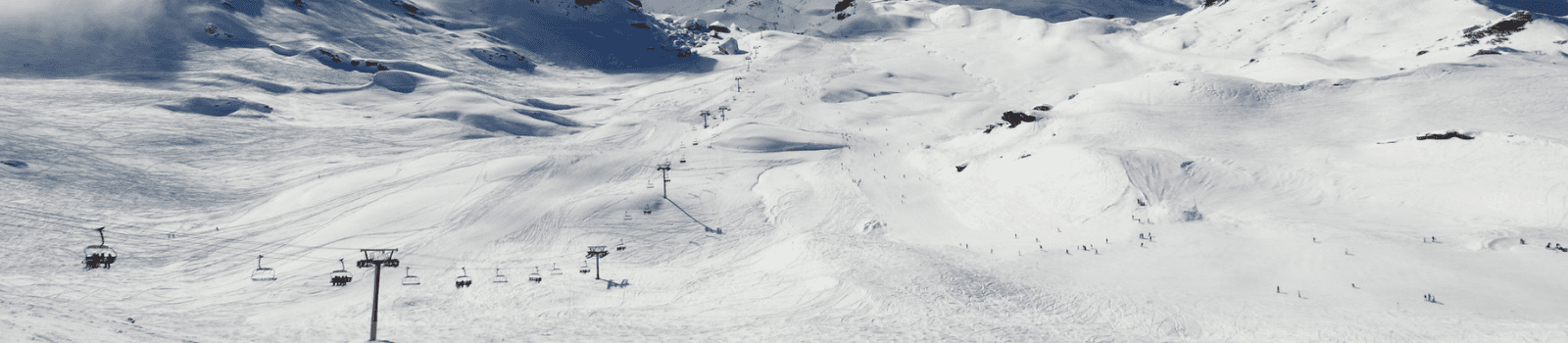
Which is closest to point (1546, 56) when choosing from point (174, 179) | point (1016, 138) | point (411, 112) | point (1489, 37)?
point (1489, 37)

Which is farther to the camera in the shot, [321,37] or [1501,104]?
[321,37]

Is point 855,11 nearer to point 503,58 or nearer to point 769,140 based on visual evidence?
point 503,58

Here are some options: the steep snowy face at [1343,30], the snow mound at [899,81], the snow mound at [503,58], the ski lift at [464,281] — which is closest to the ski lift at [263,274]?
the ski lift at [464,281]

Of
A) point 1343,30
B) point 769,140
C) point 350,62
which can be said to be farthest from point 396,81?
point 1343,30

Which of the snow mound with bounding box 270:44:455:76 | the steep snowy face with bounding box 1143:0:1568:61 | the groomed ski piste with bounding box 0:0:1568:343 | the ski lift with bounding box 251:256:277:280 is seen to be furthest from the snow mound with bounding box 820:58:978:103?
the ski lift with bounding box 251:256:277:280

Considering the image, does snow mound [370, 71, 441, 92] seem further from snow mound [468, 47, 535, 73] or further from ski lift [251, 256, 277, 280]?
ski lift [251, 256, 277, 280]

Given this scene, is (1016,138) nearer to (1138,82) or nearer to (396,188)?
(1138,82)
